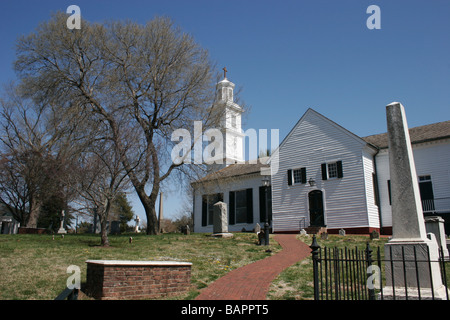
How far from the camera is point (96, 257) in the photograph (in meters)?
11.0

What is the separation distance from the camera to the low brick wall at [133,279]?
22.0 ft

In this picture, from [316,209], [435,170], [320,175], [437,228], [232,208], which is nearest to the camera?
[437,228]

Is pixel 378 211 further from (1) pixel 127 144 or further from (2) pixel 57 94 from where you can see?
(2) pixel 57 94

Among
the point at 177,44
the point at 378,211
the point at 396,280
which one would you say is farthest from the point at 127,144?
the point at 378,211

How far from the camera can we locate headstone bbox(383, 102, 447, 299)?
6.02m

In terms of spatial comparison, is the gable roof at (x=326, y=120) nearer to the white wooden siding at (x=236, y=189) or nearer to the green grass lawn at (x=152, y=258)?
the white wooden siding at (x=236, y=189)

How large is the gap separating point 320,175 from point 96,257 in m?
15.3

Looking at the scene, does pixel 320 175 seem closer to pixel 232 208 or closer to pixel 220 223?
pixel 220 223

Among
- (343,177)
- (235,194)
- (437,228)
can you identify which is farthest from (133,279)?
(235,194)

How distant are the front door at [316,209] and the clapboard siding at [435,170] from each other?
139 inches

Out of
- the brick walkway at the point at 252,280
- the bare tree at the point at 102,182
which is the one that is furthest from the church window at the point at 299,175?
the bare tree at the point at 102,182
